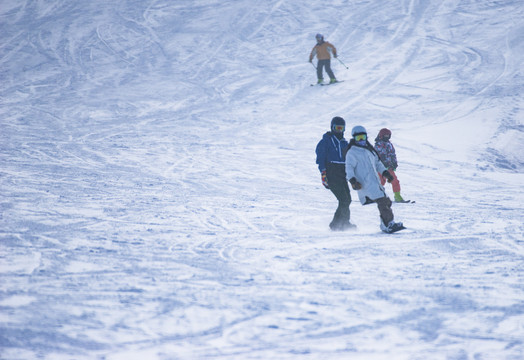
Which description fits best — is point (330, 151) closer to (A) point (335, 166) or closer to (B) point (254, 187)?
(A) point (335, 166)

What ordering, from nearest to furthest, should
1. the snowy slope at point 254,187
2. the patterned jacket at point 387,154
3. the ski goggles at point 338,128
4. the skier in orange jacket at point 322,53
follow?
the snowy slope at point 254,187 < the ski goggles at point 338,128 < the patterned jacket at point 387,154 < the skier in orange jacket at point 322,53

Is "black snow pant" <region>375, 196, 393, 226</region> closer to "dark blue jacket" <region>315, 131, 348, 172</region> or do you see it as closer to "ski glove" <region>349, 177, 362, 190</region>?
"ski glove" <region>349, 177, 362, 190</region>

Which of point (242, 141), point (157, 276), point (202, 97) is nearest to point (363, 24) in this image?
point (202, 97)

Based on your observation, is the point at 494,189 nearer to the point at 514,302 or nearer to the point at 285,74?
the point at 514,302

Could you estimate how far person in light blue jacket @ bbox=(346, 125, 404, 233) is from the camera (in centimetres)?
636

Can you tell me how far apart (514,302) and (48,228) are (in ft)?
15.9

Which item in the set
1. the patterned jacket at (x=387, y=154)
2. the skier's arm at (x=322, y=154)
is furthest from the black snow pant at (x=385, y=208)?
the patterned jacket at (x=387, y=154)

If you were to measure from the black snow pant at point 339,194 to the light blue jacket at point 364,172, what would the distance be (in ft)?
0.97

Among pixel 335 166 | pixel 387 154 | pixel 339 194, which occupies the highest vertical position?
pixel 387 154

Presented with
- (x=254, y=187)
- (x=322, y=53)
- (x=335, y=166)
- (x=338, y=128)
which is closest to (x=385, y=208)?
(x=335, y=166)

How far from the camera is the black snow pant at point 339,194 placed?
6.66 meters

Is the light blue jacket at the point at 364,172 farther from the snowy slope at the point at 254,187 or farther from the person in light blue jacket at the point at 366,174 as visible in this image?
the snowy slope at the point at 254,187

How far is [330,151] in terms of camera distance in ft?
21.8

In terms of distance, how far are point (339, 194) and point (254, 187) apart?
2.81 m
